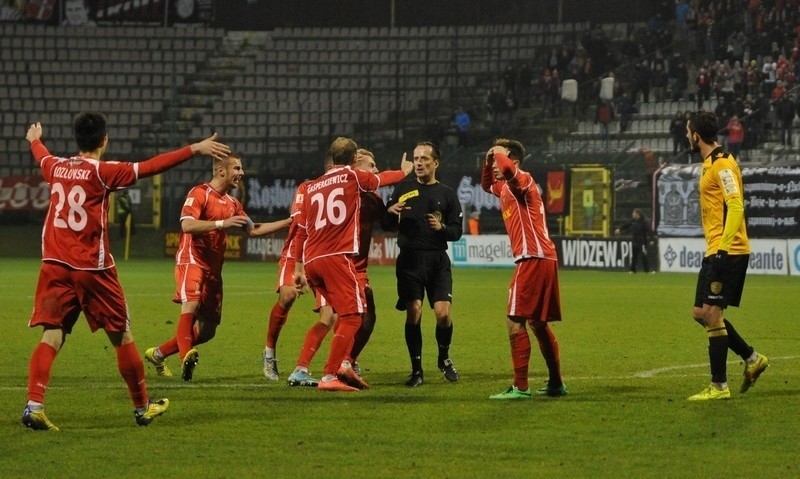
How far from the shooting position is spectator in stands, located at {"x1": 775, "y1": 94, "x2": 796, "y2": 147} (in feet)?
131

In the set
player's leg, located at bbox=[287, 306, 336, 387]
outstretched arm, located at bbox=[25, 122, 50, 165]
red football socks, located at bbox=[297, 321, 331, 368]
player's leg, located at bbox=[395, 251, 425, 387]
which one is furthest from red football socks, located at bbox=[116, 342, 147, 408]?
player's leg, located at bbox=[395, 251, 425, 387]

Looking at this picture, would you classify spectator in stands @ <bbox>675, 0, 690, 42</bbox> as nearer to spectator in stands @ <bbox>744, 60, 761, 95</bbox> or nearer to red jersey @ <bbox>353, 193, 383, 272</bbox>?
spectator in stands @ <bbox>744, 60, 761, 95</bbox>

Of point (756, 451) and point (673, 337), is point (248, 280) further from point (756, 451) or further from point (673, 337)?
point (756, 451)

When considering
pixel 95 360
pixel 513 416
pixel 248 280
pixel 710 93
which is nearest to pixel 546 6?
pixel 710 93

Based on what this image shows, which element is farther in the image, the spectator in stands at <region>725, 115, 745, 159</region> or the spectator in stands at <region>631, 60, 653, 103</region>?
the spectator in stands at <region>631, 60, 653, 103</region>

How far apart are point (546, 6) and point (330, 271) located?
4152 centimetres

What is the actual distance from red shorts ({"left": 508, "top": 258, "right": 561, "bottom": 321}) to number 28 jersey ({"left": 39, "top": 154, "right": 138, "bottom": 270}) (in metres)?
3.40

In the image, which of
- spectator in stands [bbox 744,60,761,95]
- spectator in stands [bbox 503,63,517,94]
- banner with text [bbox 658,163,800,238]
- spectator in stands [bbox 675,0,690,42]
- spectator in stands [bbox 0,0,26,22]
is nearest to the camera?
banner with text [bbox 658,163,800,238]

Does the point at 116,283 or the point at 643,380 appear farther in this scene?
the point at 643,380

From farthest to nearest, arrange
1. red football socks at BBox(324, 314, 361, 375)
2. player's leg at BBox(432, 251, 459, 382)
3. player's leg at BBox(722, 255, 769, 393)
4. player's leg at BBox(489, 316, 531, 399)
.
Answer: player's leg at BBox(432, 251, 459, 382)
red football socks at BBox(324, 314, 361, 375)
player's leg at BBox(489, 316, 531, 399)
player's leg at BBox(722, 255, 769, 393)

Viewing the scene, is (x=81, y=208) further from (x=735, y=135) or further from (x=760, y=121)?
(x=760, y=121)

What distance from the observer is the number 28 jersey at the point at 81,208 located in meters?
9.21

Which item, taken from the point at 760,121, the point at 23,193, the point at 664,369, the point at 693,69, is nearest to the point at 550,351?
the point at 664,369

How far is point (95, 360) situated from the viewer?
1429cm
